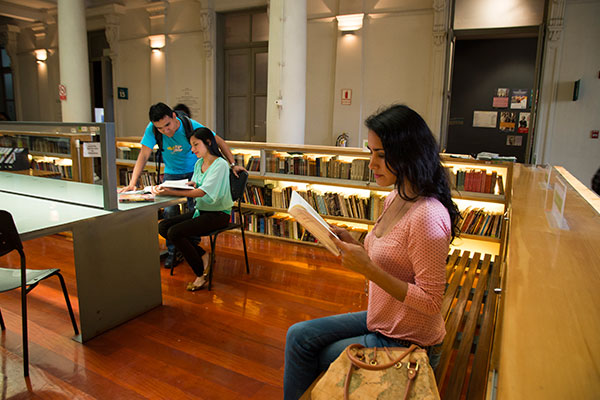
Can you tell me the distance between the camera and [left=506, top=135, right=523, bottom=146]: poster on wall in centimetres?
808

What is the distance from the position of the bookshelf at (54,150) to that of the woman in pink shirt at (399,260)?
230 centimetres

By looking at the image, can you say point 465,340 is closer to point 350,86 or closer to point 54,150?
point 54,150

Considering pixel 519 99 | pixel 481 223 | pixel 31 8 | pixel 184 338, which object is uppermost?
pixel 31 8

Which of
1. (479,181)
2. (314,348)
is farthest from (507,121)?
(314,348)

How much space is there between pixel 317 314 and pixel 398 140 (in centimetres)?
206

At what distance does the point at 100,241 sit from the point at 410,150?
2178 mm

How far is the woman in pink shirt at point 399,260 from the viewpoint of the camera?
4.42 feet

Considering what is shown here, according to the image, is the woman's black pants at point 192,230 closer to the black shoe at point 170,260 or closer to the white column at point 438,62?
the black shoe at point 170,260

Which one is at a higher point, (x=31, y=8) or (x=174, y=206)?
(x=31, y=8)

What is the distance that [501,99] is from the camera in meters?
8.32

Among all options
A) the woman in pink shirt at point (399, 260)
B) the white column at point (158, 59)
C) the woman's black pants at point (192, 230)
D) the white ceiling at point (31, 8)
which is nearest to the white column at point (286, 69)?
the woman's black pants at point (192, 230)

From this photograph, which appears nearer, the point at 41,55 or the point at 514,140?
the point at 514,140

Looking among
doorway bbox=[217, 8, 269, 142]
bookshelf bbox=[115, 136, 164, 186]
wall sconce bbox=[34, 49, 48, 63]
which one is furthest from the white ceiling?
bookshelf bbox=[115, 136, 164, 186]

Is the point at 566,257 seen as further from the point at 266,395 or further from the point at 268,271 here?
the point at 268,271
